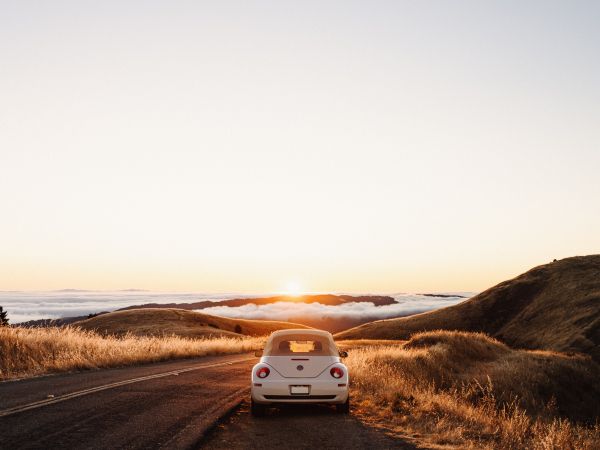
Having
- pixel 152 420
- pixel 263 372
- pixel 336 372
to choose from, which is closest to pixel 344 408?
pixel 336 372

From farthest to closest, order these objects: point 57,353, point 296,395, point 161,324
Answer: point 161,324
point 57,353
point 296,395

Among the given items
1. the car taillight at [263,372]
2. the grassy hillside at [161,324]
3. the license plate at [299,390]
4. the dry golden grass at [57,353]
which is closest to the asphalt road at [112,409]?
the car taillight at [263,372]

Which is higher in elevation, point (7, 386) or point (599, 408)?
point (7, 386)

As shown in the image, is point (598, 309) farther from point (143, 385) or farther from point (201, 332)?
point (143, 385)

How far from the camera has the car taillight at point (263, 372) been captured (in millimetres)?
11578

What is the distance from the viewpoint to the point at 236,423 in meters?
10.8

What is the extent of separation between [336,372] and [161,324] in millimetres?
75460

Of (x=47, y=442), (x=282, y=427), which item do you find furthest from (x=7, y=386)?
(x=282, y=427)

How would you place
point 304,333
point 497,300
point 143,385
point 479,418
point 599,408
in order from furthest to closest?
point 497,300 → point 599,408 → point 143,385 → point 304,333 → point 479,418

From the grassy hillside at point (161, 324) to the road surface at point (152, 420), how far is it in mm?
55679

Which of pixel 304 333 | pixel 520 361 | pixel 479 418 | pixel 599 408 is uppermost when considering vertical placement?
pixel 304 333

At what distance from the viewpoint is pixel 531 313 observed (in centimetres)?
11400

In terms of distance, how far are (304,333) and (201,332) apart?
63794 millimetres

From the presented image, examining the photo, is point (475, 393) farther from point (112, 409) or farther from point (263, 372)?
point (112, 409)
